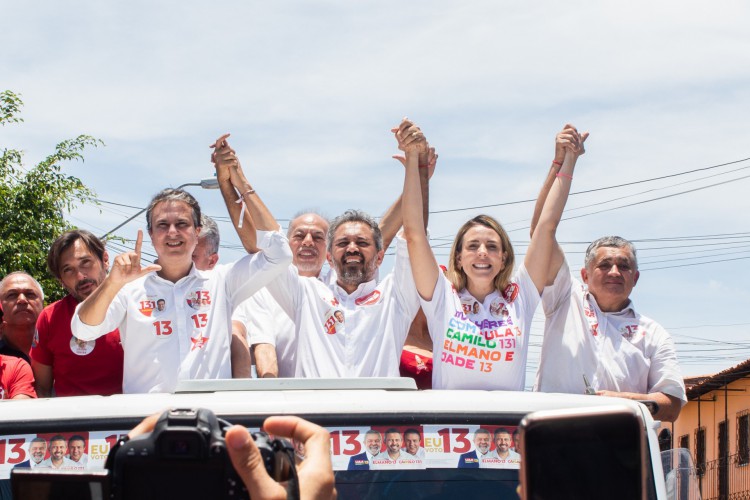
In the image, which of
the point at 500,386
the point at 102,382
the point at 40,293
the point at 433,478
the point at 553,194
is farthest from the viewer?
the point at 40,293

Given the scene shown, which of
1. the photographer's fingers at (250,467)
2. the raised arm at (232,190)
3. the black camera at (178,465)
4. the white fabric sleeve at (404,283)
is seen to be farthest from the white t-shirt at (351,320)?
the photographer's fingers at (250,467)

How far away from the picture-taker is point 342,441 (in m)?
2.90

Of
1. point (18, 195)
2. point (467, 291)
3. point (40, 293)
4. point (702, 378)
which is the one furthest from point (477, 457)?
point (702, 378)

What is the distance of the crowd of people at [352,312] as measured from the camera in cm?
423

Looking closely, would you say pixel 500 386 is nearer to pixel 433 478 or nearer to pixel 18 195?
pixel 433 478

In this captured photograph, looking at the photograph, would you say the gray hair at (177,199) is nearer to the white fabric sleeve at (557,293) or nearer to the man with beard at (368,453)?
the white fabric sleeve at (557,293)

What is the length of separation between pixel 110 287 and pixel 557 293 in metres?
→ 1.90

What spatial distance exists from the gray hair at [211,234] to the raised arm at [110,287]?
4.52 feet

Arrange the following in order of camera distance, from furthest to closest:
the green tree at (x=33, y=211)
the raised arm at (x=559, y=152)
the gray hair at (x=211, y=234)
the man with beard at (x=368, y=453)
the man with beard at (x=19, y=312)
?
the green tree at (x=33, y=211), the gray hair at (x=211, y=234), the man with beard at (x=19, y=312), the raised arm at (x=559, y=152), the man with beard at (x=368, y=453)

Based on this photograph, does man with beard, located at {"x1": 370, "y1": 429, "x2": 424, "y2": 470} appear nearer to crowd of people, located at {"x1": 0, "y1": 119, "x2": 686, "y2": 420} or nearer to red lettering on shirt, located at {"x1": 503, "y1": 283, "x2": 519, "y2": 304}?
crowd of people, located at {"x1": 0, "y1": 119, "x2": 686, "y2": 420}

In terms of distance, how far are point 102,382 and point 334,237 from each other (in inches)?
47.9

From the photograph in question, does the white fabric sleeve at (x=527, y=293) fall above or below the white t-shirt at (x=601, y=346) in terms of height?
above

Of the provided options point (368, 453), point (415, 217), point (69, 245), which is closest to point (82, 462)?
point (368, 453)

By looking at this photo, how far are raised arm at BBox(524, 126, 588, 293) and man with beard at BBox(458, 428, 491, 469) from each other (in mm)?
1667
